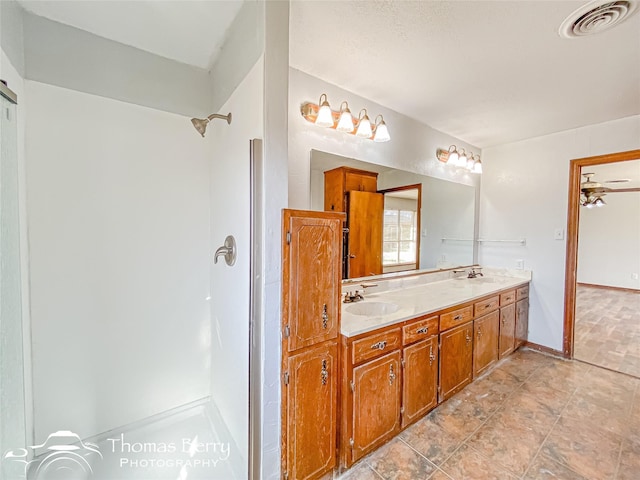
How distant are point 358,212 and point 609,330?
13.5ft

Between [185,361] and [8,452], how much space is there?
36.0 inches

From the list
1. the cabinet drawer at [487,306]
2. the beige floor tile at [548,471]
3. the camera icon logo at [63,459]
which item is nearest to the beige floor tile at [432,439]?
the beige floor tile at [548,471]

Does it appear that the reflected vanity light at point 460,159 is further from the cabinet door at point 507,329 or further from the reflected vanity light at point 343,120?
the cabinet door at point 507,329

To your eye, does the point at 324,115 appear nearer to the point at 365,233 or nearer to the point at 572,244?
the point at 365,233

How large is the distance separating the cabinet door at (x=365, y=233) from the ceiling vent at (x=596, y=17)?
1407mm

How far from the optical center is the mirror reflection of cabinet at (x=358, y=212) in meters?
2.02

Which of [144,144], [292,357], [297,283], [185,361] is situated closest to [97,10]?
[144,144]

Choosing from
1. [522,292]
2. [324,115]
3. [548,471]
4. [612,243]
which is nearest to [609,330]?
[522,292]

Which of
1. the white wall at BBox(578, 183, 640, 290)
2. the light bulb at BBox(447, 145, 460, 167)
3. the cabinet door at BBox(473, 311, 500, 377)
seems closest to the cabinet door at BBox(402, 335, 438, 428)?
the cabinet door at BBox(473, 311, 500, 377)

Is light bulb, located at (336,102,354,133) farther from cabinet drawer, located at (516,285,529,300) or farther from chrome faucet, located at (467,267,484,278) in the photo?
cabinet drawer, located at (516,285,529,300)

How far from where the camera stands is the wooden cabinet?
198cm

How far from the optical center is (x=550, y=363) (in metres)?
2.76

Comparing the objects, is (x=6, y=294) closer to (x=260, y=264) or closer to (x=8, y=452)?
(x=8, y=452)

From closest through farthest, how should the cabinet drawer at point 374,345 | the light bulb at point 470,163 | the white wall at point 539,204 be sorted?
1. the cabinet drawer at point 374,345
2. the white wall at point 539,204
3. the light bulb at point 470,163
